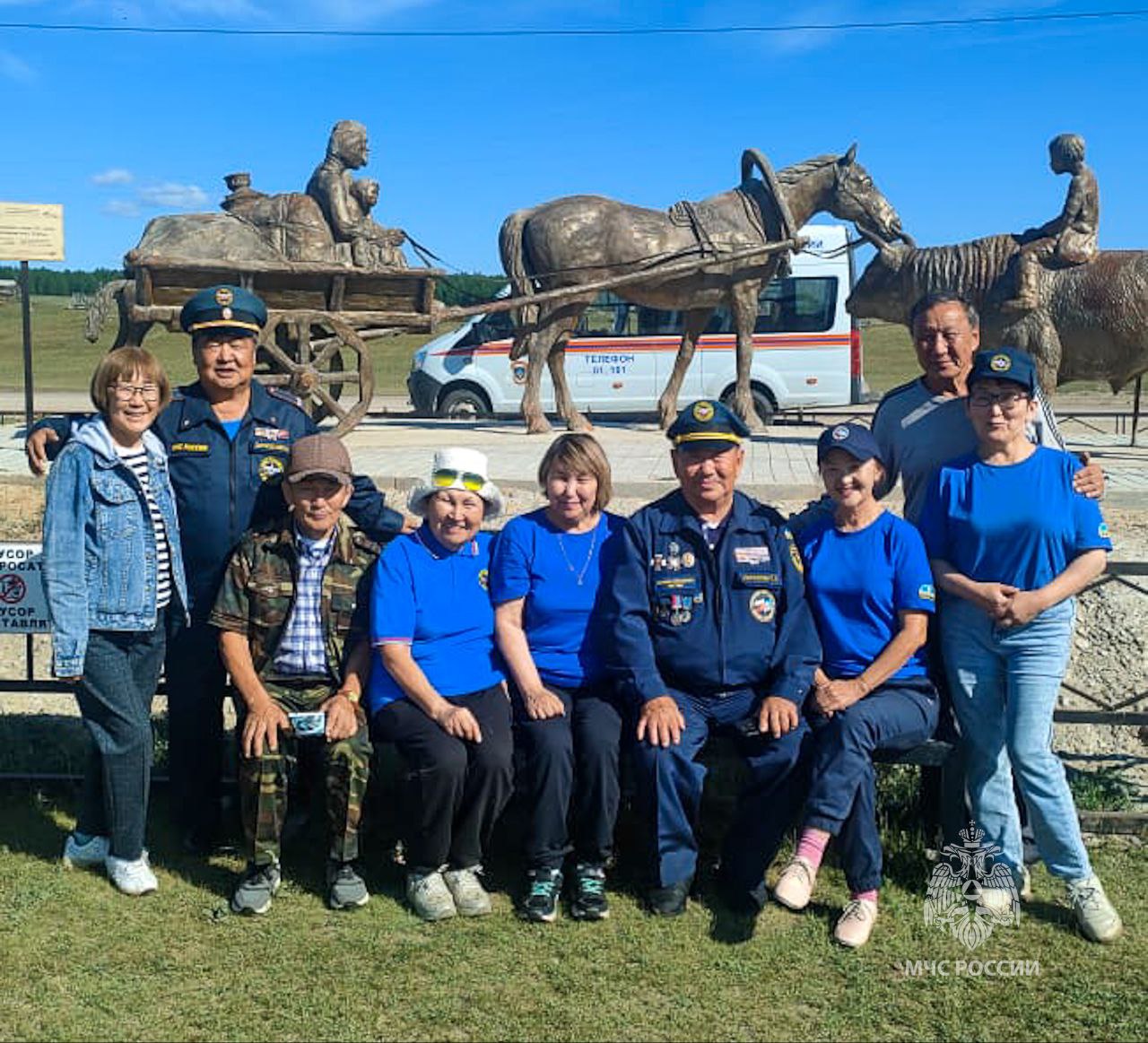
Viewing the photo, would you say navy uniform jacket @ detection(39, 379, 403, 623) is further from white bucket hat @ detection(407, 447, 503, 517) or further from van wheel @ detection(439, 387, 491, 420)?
van wheel @ detection(439, 387, 491, 420)

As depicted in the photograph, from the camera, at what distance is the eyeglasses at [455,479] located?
351 centimetres

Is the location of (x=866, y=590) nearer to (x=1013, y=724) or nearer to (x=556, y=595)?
(x=1013, y=724)

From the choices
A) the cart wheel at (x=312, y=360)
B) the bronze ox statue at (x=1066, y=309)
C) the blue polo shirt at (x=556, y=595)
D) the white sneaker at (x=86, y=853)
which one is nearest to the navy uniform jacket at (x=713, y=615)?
the blue polo shirt at (x=556, y=595)

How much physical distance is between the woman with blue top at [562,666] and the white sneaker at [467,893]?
123mm

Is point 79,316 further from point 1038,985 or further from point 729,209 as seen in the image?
point 1038,985

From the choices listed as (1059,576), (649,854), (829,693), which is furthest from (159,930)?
(1059,576)

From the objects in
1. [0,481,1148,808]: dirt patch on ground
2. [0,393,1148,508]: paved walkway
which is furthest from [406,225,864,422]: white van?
[0,481,1148,808]: dirt patch on ground

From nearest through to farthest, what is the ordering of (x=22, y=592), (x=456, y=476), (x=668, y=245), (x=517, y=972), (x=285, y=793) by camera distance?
(x=517, y=972), (x=285, y=793), (x=456, y=476), (x=22, y=592), (x=668, y=245)

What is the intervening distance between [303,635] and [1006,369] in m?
2.16

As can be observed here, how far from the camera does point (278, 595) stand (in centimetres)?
352

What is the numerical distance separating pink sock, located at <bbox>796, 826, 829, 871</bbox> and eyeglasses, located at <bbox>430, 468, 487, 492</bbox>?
4.47 feet

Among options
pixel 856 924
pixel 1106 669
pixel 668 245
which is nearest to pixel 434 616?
pixel 856 924

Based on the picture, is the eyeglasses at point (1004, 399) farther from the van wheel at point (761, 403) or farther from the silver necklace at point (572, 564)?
the van wheel at point (761, 403)

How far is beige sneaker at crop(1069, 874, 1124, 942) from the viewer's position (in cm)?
317
